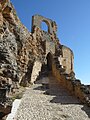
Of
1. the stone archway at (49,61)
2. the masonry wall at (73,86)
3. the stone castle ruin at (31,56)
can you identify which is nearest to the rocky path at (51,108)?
the masonry wall at (73,86)

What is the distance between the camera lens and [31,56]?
925 inches

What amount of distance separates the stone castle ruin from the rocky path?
108 centimetres

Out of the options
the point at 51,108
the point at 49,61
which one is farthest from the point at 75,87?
the point at 49,61

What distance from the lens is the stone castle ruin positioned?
24.8 ft

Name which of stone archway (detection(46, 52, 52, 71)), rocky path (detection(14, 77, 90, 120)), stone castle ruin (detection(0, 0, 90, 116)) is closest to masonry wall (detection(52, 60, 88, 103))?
stone castle ruin (detection(0, 0, 90, 116))

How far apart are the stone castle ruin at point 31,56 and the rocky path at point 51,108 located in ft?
3.54

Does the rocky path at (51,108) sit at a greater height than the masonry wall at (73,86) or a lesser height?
lesser

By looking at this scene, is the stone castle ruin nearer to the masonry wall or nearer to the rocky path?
the masonry wall

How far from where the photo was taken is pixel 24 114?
10.6 meters

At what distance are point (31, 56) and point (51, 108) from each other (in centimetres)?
1192

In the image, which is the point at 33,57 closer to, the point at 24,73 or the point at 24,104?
the point at 24,73

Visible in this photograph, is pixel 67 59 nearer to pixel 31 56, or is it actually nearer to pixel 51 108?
pixel 31 56

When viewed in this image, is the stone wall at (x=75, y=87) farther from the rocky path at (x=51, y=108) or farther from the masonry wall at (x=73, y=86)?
the rocky path at (x=51, y=108)

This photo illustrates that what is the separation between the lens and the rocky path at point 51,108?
1062cm
